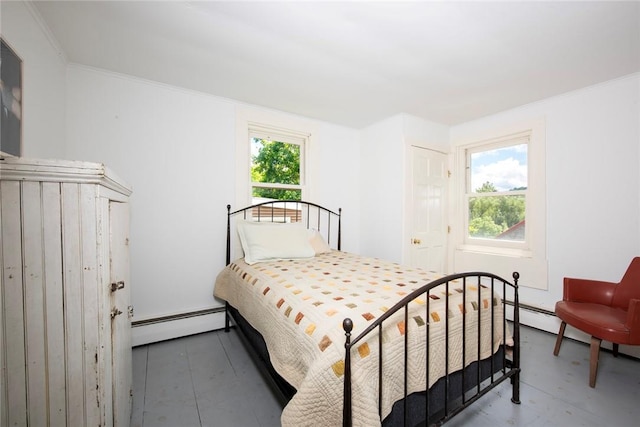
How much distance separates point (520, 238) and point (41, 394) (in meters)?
3.72

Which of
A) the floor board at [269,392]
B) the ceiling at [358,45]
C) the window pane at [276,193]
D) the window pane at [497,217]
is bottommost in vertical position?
the floor board at [269,392]

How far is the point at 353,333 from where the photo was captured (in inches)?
41.6

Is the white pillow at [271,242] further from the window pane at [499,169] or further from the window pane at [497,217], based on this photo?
the window pane at [499,169]

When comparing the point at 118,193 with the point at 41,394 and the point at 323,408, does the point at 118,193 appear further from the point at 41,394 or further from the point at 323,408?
the point at 323,408

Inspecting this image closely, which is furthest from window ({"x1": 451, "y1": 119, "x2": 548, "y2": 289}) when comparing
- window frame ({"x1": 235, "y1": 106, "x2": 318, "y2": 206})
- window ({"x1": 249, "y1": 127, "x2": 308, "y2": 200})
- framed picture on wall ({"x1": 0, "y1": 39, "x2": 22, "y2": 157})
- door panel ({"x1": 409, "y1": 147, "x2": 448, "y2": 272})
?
framed picture on wall ({"x1": 0, "y1": 39, "x2": 22, "y2": 157})

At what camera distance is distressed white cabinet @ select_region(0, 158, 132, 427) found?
2.48 ft

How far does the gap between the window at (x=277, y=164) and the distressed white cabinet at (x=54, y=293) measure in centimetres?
208

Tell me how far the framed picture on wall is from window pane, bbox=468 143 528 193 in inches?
158

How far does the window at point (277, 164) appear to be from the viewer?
9.70 feet

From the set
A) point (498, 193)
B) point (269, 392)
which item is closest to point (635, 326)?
point (498, 193)

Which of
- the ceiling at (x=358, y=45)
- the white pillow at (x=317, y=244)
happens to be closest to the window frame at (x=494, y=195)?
the ceiling at (x=358, y=45)

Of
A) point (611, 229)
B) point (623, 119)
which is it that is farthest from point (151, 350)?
point (623, 119)

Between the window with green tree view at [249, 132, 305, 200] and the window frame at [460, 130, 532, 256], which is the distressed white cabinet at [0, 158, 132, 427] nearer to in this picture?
the window with green tree view at [249, 132, 305, 200]

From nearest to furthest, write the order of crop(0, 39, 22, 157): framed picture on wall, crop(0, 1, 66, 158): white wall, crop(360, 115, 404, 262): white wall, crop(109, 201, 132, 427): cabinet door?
crop(109, 201, 132, 427): cabinet door
crop(0, 39, 22, 157): framed picture on wall
crop(0, 1, 66, 158): white wall
crop(360, 115, 404, 262): white wall
